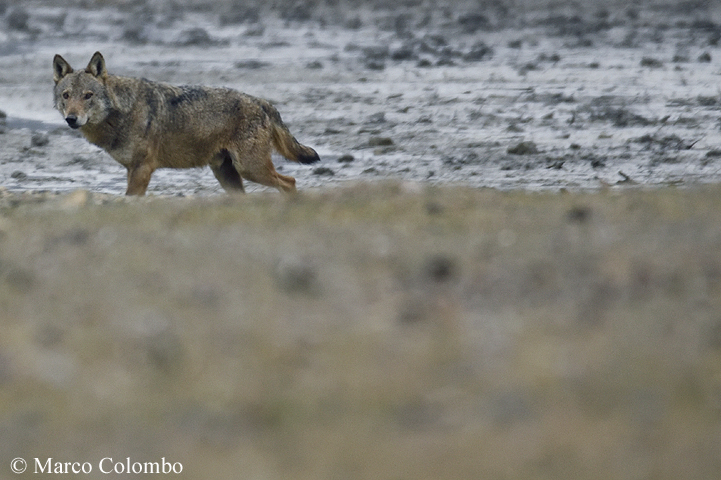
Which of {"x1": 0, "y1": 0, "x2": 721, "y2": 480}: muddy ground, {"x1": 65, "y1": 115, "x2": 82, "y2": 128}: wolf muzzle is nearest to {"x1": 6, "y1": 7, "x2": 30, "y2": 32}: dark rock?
{"x1": 0, "y1": 0, "x2": 721, "y2": 480}: muddy ground

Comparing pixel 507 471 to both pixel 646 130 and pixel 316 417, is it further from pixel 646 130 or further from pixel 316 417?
pixel 646 130

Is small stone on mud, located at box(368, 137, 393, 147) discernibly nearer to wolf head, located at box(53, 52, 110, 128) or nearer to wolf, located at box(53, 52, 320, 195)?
wolf, located at box(53, 52, 320, 195)

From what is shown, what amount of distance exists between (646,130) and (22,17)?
14271mm

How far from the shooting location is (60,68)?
34.0 feet

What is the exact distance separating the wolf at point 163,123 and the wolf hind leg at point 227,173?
0.03 m

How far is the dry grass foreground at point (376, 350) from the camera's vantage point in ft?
10.6

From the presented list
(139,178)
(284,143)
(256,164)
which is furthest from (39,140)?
(256,164)

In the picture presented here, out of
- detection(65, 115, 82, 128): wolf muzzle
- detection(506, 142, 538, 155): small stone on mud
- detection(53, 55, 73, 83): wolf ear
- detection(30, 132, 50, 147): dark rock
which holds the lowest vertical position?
detection(30, 132, 50, 147): dark rock

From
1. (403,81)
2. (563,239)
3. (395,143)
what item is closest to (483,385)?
(563,239)

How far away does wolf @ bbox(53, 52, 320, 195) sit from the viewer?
10102mm

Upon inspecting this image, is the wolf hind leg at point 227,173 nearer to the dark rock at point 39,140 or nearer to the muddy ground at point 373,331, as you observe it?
the muddy ground at point 373,331

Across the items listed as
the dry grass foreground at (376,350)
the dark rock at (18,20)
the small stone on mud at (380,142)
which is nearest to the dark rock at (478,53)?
the small stone on mud at (380,142)

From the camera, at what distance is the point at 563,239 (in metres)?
5.70

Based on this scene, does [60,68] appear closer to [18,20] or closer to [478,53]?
[478,53]
